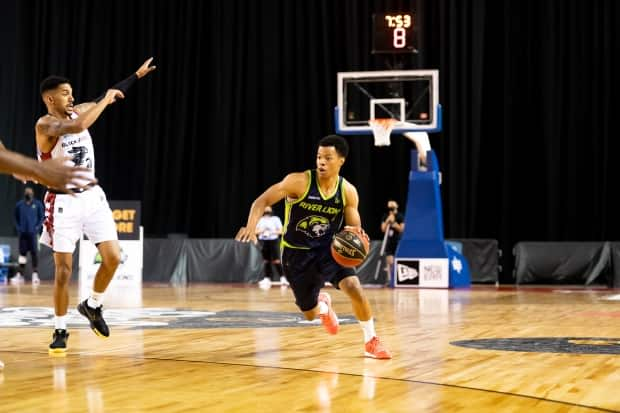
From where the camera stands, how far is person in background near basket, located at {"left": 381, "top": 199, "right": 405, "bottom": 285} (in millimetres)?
19969

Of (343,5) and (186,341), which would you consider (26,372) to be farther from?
(343,5)

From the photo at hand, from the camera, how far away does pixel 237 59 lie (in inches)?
995

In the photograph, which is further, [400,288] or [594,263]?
[594,263]

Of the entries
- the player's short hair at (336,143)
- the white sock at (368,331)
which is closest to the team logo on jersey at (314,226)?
the player's short hair at (336,143)

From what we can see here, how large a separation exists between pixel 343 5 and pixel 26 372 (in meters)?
19.8

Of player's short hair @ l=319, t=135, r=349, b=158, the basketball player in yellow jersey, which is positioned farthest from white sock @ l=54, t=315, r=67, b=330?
player's short hair @ l=319, t=135, r=349, b=158

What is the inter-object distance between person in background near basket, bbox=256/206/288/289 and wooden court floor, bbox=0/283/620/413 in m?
8.36

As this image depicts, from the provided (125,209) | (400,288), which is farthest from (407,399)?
(125,209)

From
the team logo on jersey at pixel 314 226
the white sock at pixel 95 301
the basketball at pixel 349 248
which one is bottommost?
the white sock at pixel 95 301

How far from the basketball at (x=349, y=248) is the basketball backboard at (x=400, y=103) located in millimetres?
11735

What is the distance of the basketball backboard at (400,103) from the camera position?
18641mm

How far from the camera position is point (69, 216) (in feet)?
23.3

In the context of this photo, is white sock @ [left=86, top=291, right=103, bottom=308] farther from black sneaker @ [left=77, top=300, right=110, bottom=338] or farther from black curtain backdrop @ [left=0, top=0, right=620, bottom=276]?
black curtain backdrop @ [left=0, top=0, right=620, bottom=276]

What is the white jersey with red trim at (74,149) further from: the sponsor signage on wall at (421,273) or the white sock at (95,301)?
the sponsor signage on wall at (421,273)
